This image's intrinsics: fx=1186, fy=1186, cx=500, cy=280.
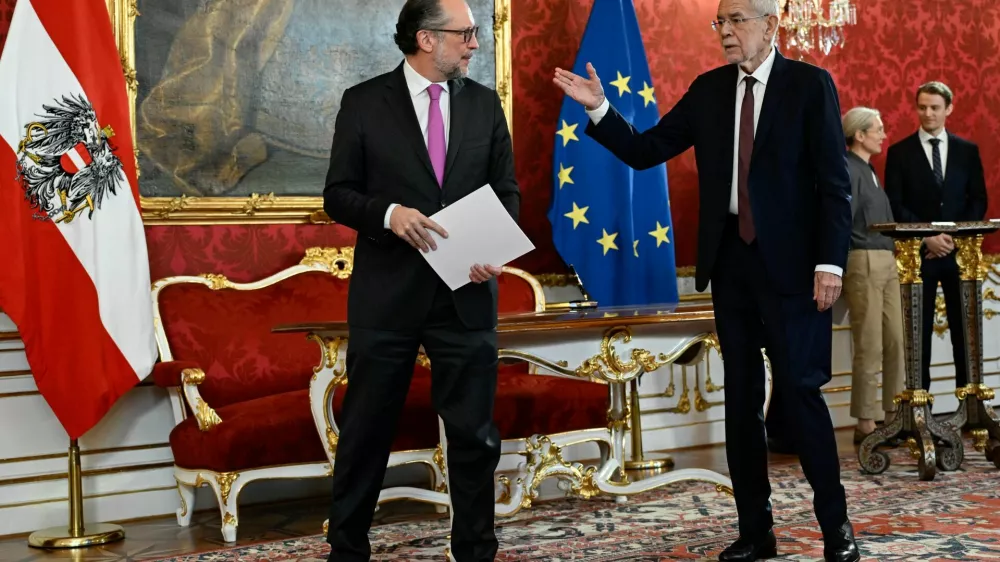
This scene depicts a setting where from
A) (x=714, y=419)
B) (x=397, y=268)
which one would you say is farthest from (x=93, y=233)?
(x=714, y=419)

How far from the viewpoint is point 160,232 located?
195 inches

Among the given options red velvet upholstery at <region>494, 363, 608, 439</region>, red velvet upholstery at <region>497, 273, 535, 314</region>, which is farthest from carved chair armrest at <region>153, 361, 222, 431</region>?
red velvet upholstery at <region>497, 273, 535, 314</region>

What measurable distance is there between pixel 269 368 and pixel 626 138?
2.07 meters

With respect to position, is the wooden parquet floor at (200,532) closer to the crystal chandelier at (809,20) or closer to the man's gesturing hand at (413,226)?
the man's gesturing hand at (413,226)

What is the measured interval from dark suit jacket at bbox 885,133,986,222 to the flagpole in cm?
445

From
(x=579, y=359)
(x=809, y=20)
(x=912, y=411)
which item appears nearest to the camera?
(x=579, y=359)

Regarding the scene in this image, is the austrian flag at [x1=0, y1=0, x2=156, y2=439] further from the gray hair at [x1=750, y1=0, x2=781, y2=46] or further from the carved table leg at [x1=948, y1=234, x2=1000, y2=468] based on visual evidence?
the carved table leg at [x1=948, y1=234, x2=1000, y2=468]

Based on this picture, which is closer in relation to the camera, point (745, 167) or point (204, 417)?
point (745, 167)

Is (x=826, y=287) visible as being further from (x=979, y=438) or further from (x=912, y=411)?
(x=979, y=438)

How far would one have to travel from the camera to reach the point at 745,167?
→ 3.29 metres

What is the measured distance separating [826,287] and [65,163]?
2.72 m

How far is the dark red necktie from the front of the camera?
3.26 m

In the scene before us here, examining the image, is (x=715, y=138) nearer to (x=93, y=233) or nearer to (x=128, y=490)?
(x=93, y=233)

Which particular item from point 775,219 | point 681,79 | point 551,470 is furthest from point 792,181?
point 681,79
